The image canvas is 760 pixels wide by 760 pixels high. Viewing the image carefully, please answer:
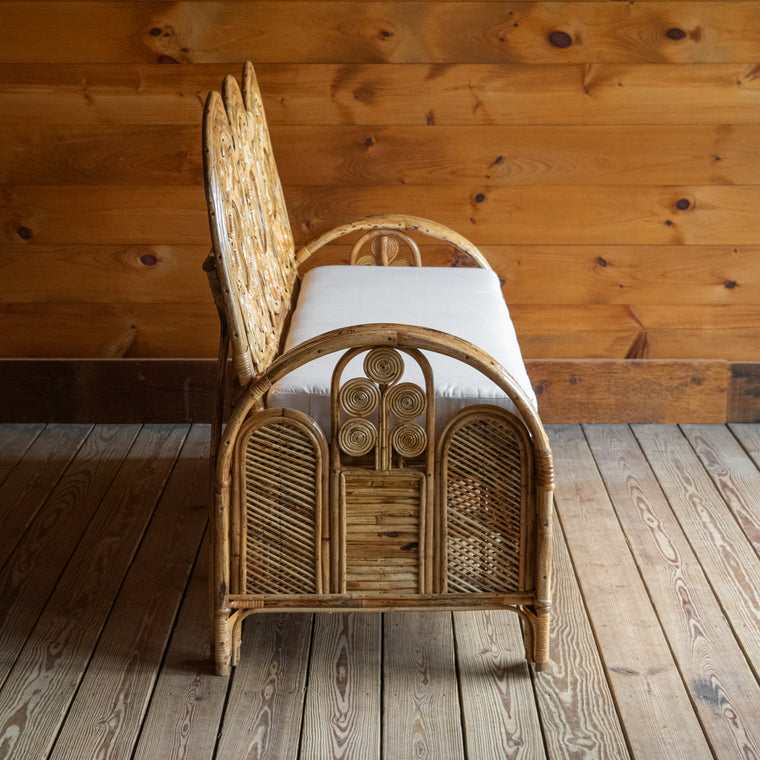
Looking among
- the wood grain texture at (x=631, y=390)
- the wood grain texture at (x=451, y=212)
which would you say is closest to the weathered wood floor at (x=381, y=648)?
the wood grain texture at (x=631, y=390)

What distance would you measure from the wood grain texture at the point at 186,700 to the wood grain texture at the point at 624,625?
669 mm

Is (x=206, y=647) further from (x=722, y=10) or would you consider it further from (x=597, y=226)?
(x=722, y=10)

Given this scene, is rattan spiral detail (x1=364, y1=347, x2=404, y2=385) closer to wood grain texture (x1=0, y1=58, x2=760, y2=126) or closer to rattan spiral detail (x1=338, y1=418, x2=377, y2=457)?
rattan spiral detail (x1=338, y1=418, x2=377, y2=457)

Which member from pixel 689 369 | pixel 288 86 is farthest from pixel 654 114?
pixel 288 86

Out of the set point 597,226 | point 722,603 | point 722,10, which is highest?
point 722,10

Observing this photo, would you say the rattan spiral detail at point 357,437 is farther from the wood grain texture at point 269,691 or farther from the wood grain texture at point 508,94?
the wood grain texture at point 508,94

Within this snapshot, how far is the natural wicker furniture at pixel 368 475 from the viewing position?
1579mm

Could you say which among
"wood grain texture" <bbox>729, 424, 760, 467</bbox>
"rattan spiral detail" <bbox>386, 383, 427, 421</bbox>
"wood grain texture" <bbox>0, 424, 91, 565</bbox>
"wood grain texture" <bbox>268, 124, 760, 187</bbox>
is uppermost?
"rattan spiral detail" <bbox>386, 383, 427, 421</bbox>

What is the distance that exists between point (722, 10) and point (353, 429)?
1.56 m

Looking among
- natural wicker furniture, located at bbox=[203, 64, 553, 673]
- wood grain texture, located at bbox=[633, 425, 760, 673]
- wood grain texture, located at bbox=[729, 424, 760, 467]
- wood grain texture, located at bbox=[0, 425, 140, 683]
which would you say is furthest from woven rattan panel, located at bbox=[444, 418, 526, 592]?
wood grain texture, located at bbox=[729, 424, 760, 467]

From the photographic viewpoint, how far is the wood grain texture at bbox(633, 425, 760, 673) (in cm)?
187

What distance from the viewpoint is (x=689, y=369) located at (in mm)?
2691

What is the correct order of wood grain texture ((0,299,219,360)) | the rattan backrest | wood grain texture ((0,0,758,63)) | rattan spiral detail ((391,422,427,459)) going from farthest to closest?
wood grain texture ((0,299,219,360)) → wood grain texture ((0,0,758,63)) → rattan spiral detail ((391,422,427,459)) → the rattan backrest

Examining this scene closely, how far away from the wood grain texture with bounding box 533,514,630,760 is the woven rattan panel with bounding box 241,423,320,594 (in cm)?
44
